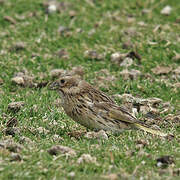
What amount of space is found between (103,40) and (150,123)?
14.2ft

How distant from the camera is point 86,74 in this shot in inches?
466

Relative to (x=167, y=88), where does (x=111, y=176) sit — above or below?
above

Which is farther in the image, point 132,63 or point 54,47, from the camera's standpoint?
point 54,47

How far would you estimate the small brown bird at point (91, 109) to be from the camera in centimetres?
860

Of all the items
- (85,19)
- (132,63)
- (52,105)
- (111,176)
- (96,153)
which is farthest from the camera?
(85,19)

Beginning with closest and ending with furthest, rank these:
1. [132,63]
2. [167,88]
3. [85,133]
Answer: [85,133], [167,88], [132,63]

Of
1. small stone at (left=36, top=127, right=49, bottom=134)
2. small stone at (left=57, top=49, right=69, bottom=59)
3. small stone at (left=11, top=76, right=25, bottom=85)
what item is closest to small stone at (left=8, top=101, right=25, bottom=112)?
small stone at (left=36, top=127, right=49, bottom=134)

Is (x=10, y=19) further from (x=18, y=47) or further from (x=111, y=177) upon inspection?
(x=111, y=177)

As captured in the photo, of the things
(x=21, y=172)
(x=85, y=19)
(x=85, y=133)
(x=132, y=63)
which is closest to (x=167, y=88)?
(x=132, y=63)

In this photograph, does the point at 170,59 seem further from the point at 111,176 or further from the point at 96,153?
the point at 111,176

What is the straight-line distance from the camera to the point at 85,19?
48.4 feet

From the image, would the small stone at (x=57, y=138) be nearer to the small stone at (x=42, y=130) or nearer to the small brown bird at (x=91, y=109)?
the small stone at (x=42, y=130)

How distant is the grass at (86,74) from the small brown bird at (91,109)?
198 millimetres

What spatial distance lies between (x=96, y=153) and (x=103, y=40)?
651 centimetres
